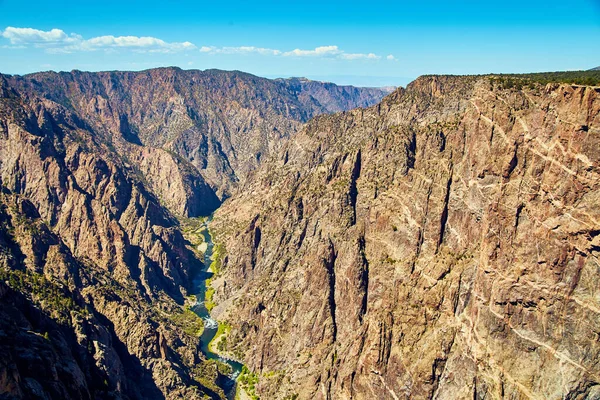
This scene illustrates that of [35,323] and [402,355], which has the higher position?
[35,323]

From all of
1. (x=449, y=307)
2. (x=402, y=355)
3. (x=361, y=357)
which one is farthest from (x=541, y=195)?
(x=361, y=357)

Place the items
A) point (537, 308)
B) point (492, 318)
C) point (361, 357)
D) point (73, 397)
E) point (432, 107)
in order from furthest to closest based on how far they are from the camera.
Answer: point (432, 107) < point (361, 357) < point (492, 318) < point (537, 308) < point (73, 397)

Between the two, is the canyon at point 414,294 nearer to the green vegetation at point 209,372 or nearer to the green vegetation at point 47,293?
the green vegetation at point 47,293

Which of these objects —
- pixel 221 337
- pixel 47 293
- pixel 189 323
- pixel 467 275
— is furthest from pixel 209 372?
pixel 467 275

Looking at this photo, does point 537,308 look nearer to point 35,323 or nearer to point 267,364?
point 267,364

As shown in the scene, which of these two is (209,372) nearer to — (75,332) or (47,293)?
(75,332)

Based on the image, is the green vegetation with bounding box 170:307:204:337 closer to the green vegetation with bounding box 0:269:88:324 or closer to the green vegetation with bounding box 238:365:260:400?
the green vegetation with bounding box 238:365:260:400

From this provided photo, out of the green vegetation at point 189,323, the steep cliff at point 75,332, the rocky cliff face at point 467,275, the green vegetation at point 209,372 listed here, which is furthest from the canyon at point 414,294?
the green vegetation at point 189,323

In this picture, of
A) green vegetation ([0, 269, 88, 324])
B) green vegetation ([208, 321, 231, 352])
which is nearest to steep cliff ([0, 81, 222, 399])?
green vegetation ([0, 269, 88, 324])
